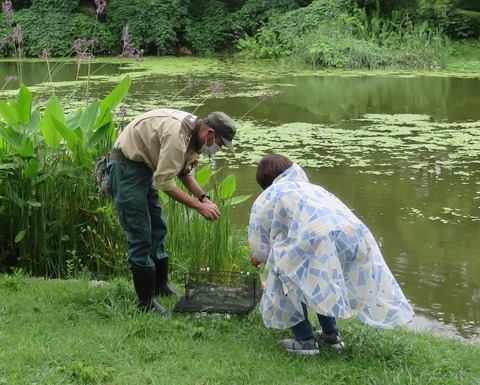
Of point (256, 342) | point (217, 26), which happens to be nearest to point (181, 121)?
point (256, 342)

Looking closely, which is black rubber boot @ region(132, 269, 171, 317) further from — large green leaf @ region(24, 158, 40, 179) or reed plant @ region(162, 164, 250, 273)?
large green leaf @ region(24, 158, 40, 179)

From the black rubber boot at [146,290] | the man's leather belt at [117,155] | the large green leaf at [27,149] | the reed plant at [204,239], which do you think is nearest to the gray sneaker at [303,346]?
the black rubber boot at [146,290]

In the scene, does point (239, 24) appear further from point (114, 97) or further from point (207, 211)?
point (207, 211)

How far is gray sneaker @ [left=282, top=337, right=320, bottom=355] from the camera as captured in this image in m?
3.35

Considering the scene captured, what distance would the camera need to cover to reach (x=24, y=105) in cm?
471

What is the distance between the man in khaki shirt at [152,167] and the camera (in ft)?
11.5

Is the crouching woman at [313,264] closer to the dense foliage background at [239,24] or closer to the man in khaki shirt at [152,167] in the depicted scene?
the man in khaki shirt at [152,167]

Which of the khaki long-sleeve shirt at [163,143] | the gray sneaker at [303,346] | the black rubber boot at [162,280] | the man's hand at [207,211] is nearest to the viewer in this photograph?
the gray sneaker at [303,346]

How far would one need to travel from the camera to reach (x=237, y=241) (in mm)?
5301

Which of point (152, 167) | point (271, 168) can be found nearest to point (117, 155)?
point (152, 167)

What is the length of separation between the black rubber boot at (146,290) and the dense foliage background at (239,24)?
637 inches

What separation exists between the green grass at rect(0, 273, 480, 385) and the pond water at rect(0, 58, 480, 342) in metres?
1.11

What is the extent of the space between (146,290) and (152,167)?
68 centimetres

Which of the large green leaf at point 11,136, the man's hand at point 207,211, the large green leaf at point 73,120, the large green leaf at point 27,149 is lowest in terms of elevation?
the man's hand at point 207,211
